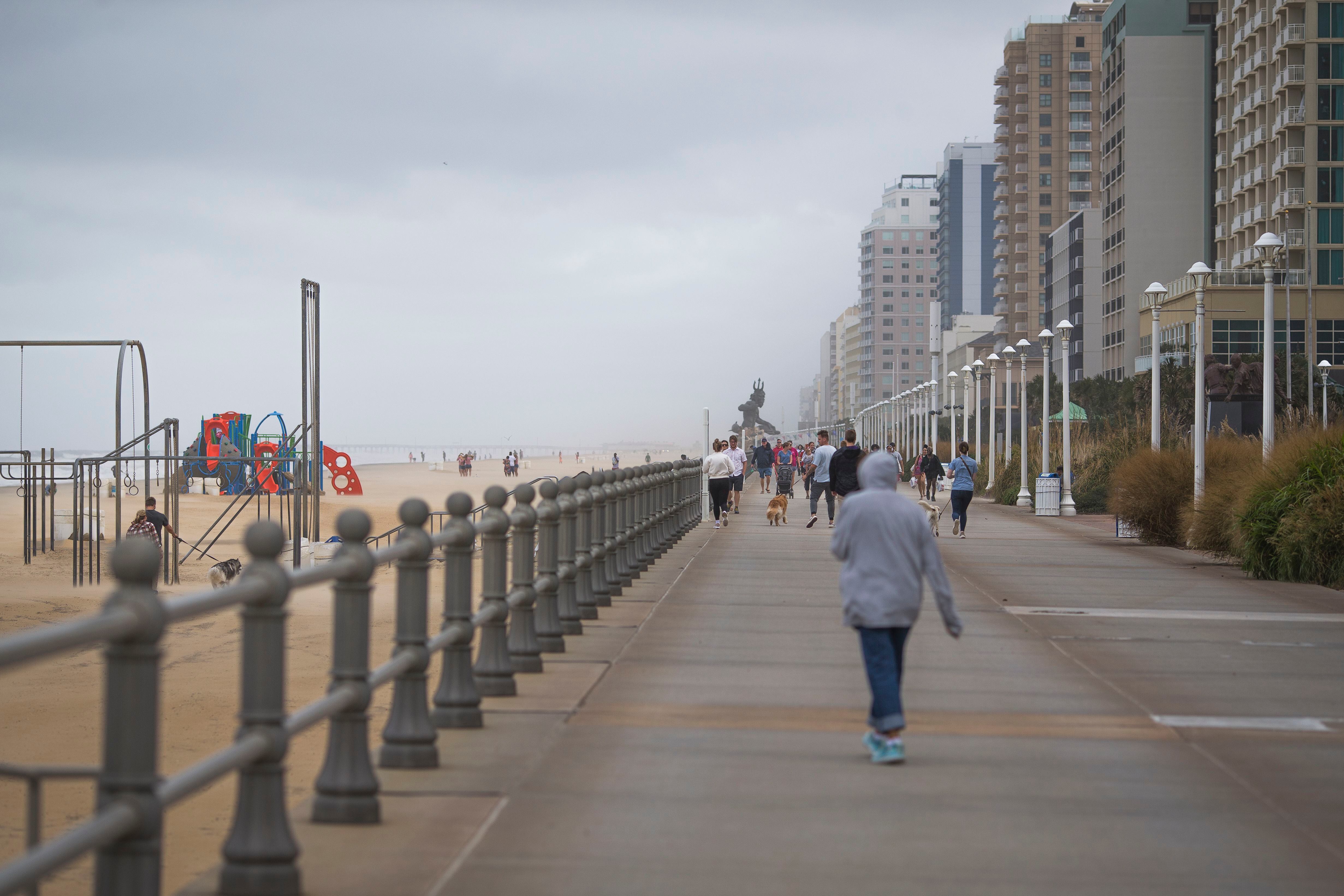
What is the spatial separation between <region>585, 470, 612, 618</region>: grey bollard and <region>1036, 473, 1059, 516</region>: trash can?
73.8ft

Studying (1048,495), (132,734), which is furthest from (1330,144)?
(132,734)

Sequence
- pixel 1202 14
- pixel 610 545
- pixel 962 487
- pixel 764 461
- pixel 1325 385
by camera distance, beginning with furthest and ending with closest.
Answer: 1. pixel 1202 14
2. pixel 1325 385
3. pixel 764 461
4. pixel 962 487
5. pixel 610 545

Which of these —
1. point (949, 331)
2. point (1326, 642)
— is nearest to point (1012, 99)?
point (949, 331)

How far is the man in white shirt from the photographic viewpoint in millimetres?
29275

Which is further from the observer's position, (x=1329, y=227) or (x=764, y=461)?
(x=1329, y=227)

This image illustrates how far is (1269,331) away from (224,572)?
654 inches

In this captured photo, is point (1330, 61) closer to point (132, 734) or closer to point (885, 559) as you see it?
point (885, 559)

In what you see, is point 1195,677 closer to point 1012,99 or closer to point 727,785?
point 727,785

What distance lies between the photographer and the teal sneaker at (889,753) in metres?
6.65

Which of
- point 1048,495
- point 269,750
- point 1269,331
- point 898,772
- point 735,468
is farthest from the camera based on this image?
point 1048,495

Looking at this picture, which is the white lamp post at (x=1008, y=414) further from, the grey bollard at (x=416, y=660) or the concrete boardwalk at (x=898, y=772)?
the grey bollard at (x=416, y=660)

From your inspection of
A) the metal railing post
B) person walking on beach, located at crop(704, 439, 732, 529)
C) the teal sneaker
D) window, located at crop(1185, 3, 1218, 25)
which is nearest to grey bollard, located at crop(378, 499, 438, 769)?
the teal sneaker

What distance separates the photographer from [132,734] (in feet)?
11.2

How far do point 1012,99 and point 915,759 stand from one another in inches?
5858
